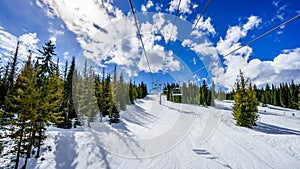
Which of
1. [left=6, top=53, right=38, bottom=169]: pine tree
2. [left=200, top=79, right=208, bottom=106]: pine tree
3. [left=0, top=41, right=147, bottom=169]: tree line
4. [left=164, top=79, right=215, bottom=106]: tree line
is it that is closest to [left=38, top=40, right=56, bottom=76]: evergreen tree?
[left=0, top=41, right=147, bottom=169]: tree line

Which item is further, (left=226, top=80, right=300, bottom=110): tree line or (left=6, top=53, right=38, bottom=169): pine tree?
(left=226, top=80, right=300, bottom=110): tree line

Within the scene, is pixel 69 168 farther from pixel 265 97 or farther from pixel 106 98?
pixel 265 97

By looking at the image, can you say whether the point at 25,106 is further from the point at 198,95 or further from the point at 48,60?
the point at 198,95

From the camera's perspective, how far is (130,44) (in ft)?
36.1

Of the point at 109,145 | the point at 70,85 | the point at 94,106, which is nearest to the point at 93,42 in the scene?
the point at 109,145

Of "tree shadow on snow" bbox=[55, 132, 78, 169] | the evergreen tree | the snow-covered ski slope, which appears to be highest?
the evergreen tree

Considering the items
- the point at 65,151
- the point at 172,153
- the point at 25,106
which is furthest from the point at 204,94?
the point at 25,106

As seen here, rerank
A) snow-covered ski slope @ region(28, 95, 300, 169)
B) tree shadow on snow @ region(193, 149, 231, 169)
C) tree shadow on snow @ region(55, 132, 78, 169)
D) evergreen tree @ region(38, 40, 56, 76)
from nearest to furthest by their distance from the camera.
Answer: tree shadow on snow @ region(193, 149, 231, 169) < snow-covered ski slope @ region(28, 95, 300, 169) < tree shadow on snow @ region(55, 132, 78, 169) < evergreen tree @ region(38, 40, 56, 76)

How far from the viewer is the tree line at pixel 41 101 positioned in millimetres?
8875

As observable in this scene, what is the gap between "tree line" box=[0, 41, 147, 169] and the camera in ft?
29.1

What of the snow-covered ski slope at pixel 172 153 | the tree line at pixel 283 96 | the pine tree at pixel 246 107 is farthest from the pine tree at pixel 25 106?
the tree line at pixel 283 96

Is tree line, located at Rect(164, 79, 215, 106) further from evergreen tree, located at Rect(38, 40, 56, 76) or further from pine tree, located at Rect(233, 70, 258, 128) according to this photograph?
evergreen tree, located at Rect(38, 40, 56, 76)

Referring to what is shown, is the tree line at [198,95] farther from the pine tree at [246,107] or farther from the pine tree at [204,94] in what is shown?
the pine tree at [246,107]

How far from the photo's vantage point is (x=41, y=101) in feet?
31.7
